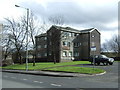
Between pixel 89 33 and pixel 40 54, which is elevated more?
pixel 89 33

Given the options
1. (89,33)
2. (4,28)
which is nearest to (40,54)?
(89,33)

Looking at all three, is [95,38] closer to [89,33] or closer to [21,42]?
[89,33]

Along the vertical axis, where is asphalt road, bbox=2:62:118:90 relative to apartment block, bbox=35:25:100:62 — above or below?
below

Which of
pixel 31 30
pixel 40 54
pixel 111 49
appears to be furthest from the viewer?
pixel 111 49

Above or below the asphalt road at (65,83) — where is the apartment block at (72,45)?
above

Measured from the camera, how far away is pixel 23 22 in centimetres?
4288

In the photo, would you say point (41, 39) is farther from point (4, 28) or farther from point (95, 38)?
point (4, 28)

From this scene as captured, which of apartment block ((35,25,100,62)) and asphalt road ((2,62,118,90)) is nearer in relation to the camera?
asphalt road ((2,62,118,90))

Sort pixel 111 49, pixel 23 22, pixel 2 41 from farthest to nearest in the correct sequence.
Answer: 1. pixel 111 49
2. pixel 2 41
3. pixel 23 22

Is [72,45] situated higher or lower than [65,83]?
higher

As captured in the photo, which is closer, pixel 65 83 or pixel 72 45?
pixel 65 83

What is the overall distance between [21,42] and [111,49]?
56.0m

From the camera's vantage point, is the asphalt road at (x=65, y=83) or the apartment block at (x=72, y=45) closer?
the asphalt road at (x=65, y=83)

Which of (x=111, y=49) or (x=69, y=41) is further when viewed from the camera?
(x=111, y=49)
